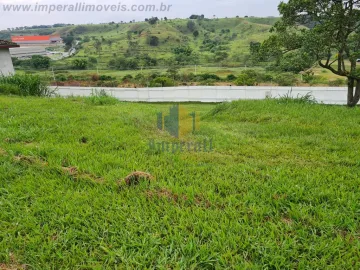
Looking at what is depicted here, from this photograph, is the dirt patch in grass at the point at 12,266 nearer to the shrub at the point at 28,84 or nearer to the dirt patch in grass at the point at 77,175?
the dirt patch in grass at the point at 77,175

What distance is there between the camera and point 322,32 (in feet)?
15.7

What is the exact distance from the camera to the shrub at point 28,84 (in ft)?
17.6

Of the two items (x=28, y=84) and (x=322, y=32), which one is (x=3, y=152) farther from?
(x=322, y=32)

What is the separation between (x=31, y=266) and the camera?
0.94 m

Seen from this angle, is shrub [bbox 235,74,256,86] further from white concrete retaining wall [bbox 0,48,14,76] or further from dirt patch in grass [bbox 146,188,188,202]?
dirt patch in grass [bbox 146,188,188,202]

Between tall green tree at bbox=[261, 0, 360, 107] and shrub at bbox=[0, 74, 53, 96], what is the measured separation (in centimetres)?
498

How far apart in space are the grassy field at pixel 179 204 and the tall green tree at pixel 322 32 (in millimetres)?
3222

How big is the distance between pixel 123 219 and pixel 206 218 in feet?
1.27

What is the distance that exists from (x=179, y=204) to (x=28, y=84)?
5.45 meters

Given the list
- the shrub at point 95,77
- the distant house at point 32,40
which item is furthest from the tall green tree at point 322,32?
the distant house at point 32,40

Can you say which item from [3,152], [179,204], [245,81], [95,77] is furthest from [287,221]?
[95,77]

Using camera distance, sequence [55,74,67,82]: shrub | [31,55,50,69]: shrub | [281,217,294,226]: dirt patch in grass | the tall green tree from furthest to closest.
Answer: [31,55,50,69]: shrub < [55,74,67,82]: shrub < the tall green tree < [281,217,294,226]: dirt patch in grass

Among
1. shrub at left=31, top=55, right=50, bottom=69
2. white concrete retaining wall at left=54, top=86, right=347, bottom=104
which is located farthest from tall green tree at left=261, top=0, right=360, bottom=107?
shrub at left=31, top=55, right=50, bottom=69

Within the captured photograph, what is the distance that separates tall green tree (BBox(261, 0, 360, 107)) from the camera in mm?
4738
